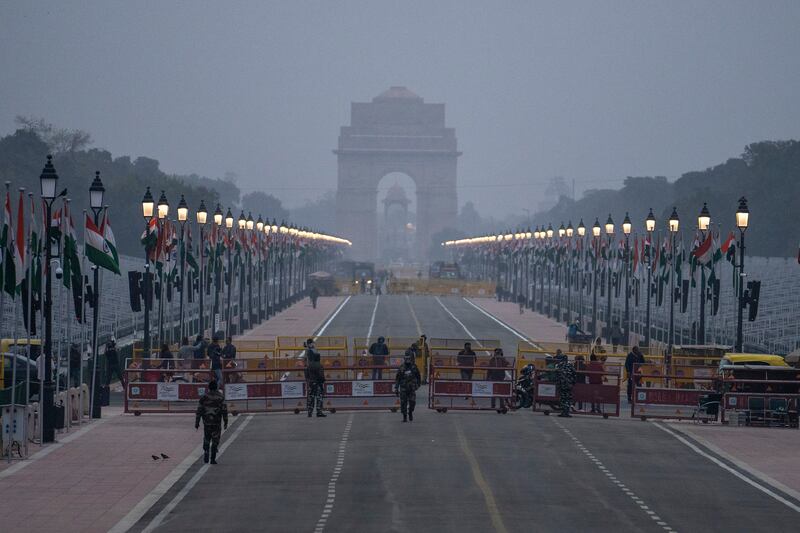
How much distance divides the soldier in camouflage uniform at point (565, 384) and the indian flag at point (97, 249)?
10645 mm

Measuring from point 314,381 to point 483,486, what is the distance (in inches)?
428

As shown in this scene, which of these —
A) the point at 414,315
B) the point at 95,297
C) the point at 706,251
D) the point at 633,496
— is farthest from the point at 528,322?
the point at 633,496

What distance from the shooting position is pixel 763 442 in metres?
31.4

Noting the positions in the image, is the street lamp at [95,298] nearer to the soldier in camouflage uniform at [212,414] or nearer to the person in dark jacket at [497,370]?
the soldier in camouflage uniform at [212,414]

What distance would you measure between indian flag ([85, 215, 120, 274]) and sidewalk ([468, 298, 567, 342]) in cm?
3702

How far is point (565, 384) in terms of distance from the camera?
35594mm

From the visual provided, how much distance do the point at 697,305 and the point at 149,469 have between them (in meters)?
59.2

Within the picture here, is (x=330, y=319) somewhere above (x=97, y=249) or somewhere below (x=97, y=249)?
below

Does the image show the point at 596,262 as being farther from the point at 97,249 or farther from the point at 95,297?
the point at 97,249

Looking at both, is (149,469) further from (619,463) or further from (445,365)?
(445,365)

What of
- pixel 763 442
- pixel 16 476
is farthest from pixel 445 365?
pixel 16 476

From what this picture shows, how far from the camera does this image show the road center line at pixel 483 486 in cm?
2027

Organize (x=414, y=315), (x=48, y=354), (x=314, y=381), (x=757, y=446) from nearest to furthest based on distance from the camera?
1. (x=48, y=354)
2. (x=757, y=446)
3. (x=314, y=381)
4. (x=414, y=315)

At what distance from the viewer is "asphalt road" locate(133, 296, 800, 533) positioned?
20641 millimetres
